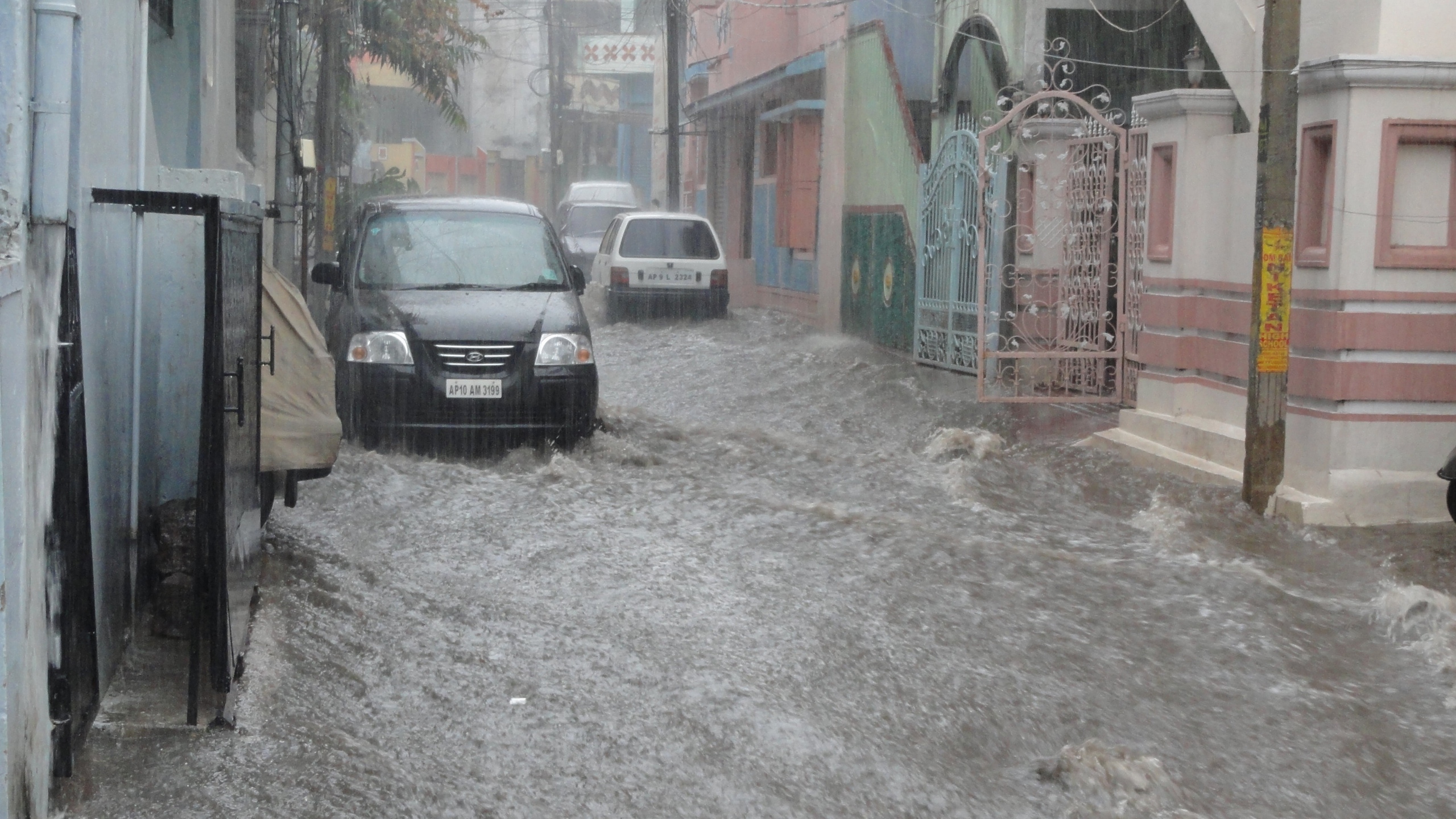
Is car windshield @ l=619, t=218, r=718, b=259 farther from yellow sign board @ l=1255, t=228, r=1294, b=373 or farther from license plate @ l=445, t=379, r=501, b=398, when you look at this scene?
yellow sign board @ l=1255, t=228, r=1294, b=373

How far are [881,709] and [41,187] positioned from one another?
3.09 metres

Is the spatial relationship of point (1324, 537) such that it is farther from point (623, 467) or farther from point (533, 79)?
point (533, 79)

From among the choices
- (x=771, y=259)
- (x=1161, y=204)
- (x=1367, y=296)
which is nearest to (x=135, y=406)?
(x=1367, y=296)

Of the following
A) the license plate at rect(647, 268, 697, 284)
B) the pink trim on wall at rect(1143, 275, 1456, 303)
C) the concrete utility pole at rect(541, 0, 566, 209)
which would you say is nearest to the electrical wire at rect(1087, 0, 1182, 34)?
the pink trim on wall at rect(1143, 275, 1456, 303)

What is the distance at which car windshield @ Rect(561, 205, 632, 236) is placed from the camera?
29.5 m

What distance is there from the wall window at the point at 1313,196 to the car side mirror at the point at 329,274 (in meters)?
5.93

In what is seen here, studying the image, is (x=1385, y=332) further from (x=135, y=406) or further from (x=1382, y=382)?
(x=135, y=406)

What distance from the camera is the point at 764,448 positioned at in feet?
35.7

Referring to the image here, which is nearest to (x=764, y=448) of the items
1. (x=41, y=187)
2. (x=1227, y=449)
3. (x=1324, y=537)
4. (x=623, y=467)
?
(x=623, y=467)

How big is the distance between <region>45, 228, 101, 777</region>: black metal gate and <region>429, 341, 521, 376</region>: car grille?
5.18m

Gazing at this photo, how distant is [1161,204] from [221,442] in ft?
24.5

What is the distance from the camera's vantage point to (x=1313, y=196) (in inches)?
322

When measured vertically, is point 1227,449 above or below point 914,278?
below

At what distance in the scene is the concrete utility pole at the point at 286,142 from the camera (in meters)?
13.0
